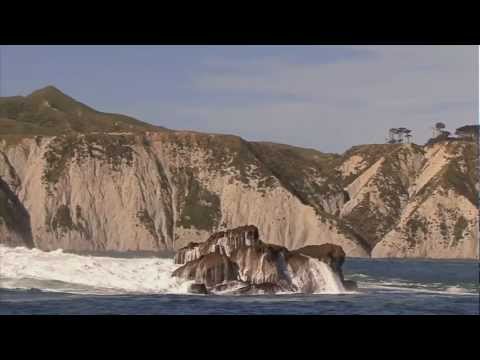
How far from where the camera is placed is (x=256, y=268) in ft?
132

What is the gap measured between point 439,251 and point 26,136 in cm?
6385

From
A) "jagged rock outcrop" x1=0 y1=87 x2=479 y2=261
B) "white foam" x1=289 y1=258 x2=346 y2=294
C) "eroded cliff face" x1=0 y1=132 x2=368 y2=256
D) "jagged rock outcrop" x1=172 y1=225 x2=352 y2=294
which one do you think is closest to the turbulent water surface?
"white foam" x1=289 y1=258 x2=346 y2=294

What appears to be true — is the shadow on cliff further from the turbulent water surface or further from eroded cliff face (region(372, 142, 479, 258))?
the turbulent water surface

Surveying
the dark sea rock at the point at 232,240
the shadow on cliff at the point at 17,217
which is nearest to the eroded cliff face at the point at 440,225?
the shadow on cliff at the point at 17,217

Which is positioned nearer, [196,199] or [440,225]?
[196,199]

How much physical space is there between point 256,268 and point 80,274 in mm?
7079

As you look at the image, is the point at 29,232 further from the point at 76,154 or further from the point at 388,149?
the point at 388,149

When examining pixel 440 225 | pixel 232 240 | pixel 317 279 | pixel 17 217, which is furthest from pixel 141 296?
pixel 440 225

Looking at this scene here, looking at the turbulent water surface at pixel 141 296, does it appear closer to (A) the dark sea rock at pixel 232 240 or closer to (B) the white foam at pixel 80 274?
(B) the white foam at pixel 80 274

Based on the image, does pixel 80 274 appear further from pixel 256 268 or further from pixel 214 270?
pixel 256 268

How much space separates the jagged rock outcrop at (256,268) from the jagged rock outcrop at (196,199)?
300ft

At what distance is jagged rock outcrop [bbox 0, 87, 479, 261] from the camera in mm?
137500

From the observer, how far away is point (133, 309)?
3047cm
